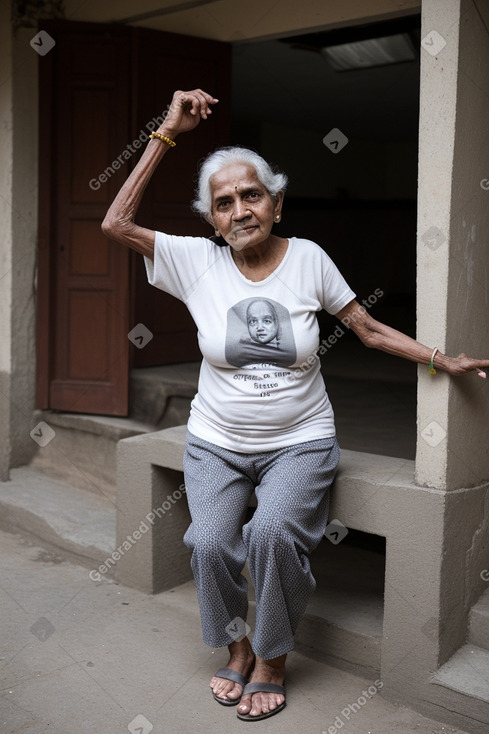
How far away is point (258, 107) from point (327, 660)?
8357mm

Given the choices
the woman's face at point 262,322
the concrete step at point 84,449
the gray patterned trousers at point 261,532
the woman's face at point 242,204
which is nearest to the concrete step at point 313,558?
the concrete step at point 84,449

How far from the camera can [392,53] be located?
696cm

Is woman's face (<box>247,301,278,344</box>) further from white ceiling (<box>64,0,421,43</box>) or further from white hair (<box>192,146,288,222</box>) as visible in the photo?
white ceiling (<box>64,0,421,43</box>)

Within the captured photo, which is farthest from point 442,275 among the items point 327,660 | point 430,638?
point 327,660

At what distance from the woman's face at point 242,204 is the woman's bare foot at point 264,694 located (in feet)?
4.75

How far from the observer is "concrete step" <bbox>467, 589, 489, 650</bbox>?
3.01 metres

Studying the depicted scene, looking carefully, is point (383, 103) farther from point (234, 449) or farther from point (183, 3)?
point (234, 449)

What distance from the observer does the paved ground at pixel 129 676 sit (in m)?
2.83

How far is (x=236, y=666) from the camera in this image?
3.03 meters

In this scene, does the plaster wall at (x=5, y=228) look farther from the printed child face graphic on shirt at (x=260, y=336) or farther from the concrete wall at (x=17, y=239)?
the printed child face graphic on shirt at (x=260, y=336)

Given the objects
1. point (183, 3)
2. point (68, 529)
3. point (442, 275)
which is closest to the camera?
point (442, 275)

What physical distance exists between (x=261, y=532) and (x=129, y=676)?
86cm

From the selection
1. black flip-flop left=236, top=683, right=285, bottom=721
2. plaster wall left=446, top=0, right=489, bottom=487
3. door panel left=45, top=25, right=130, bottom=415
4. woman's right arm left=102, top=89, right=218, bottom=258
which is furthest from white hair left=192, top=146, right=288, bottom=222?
door panel left=45, top=25, right=130, bottom=415

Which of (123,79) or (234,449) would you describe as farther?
(123,79)
